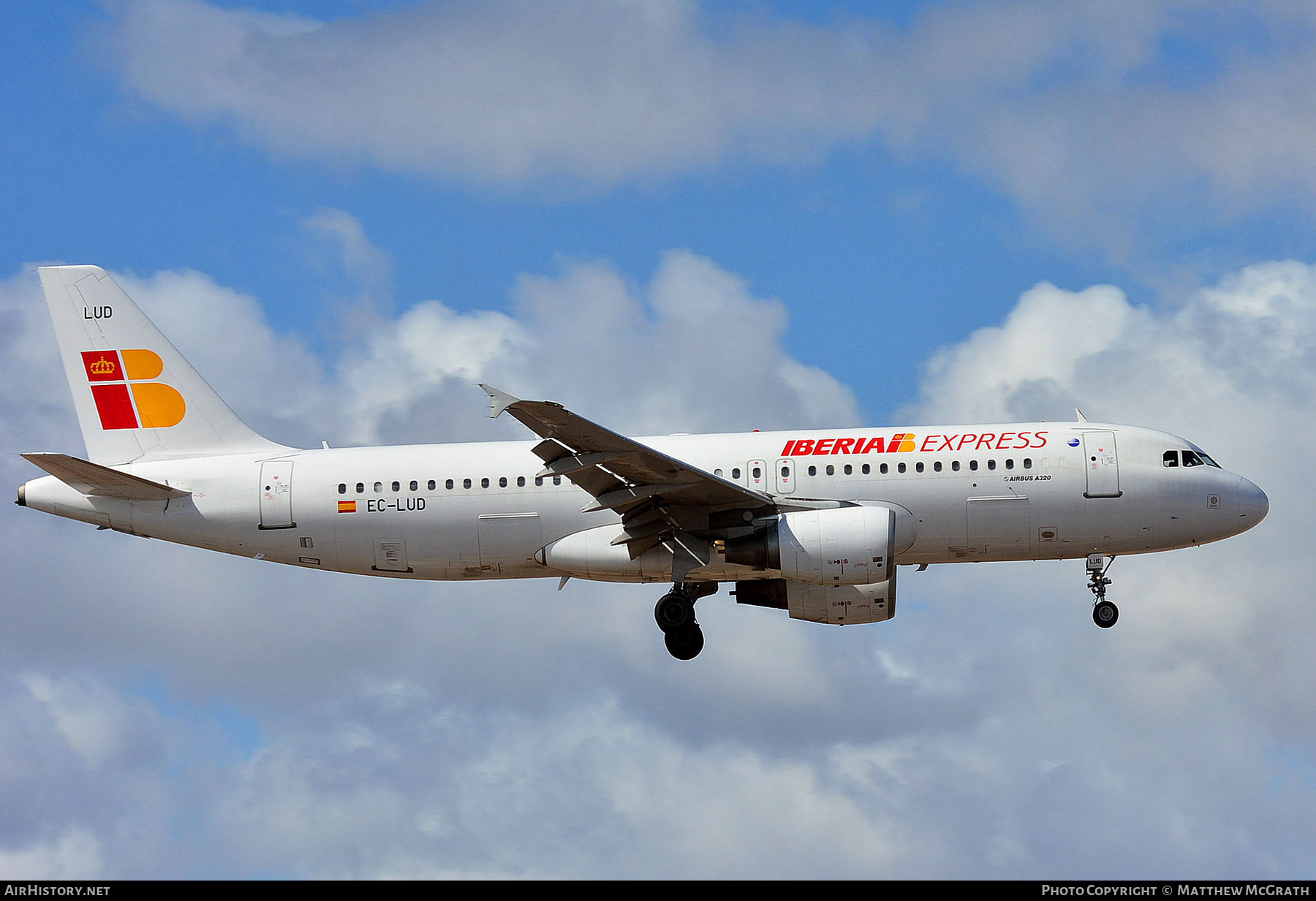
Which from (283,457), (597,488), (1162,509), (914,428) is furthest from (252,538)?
(1162,509)

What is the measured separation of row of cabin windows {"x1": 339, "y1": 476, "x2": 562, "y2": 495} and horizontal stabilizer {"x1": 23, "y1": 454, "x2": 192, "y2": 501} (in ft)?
13.4

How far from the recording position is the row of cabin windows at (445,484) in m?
31.5

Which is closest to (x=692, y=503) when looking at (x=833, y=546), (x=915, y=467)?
(x=833, y=546)

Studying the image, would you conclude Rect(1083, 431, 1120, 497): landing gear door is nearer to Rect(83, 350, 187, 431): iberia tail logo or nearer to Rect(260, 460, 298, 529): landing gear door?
Rect(260, 460, 298, 529): landing gear door

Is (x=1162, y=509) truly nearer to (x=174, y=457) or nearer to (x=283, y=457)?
(x=283, y=457)

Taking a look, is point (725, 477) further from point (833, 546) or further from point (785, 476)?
point (833, 546)

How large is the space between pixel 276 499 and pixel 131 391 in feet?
19.0

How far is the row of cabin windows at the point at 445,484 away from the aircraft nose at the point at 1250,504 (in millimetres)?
15362

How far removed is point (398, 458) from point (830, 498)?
9.91 m

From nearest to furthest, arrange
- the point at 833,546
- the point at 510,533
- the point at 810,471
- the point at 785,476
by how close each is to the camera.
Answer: the point at 833,546, the point at 810,471, the point at 785,476, the point at 510,533

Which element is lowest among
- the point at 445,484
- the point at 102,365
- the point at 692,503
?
the point at 692,503

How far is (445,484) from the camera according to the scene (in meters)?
31.7

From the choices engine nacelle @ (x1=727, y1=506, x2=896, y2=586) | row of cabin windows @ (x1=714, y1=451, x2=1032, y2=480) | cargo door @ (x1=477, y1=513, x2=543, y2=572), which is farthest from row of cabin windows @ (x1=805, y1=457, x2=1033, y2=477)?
cargo door @ (x1=477, y1=513, x2=543, y2=572)

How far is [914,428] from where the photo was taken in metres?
31.4
